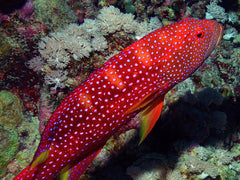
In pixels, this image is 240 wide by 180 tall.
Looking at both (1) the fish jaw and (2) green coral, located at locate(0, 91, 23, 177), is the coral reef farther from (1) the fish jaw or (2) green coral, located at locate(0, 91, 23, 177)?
(1) the fish jaw

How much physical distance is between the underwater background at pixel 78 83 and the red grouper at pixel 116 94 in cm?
151

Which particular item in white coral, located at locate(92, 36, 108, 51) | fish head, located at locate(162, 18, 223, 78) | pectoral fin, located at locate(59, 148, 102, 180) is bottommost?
pectoral fin, located at locate(59, 148, 102, 180)

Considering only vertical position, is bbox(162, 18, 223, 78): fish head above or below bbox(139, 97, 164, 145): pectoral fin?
above

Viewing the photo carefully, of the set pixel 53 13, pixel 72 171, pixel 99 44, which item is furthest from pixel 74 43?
pixel 72 171

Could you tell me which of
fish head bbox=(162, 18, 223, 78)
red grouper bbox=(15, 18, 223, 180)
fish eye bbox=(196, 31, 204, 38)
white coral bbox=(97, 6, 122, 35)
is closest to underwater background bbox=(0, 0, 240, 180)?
white coral bbox=(97, 6, 122, 35)

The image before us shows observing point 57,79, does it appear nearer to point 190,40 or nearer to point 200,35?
point 190,40

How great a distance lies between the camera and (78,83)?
178 inches

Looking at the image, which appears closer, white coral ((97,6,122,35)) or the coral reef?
the coral reef

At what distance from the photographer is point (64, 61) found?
4.58 metres

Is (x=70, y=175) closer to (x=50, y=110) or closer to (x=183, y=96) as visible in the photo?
(x=50, y=110)

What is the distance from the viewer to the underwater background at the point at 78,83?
447 centimetres

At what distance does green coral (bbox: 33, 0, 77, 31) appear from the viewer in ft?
18.7

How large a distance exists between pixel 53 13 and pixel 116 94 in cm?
438

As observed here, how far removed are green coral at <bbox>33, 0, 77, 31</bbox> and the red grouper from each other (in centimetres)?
375
